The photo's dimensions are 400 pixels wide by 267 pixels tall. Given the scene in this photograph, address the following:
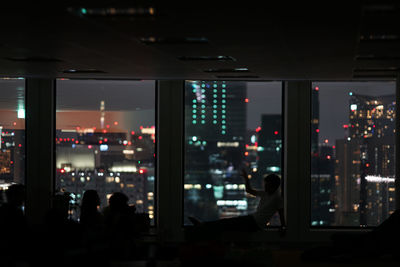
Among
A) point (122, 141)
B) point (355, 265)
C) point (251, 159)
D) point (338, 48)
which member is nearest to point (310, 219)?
point (251, 159)

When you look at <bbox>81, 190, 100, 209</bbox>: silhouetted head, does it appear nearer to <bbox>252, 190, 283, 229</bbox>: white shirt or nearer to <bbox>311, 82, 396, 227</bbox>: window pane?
<bbox>252, 190, 283, 229</bbox>: white shirt

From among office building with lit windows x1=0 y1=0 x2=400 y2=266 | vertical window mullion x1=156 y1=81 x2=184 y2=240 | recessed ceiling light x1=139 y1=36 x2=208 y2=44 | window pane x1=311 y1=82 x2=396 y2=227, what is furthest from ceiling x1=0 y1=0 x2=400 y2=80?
window pane x1=311 y1=82 x2=396 y2=227

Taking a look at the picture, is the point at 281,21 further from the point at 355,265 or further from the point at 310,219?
the point at 310,219

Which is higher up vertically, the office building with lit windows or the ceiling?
the ceiling

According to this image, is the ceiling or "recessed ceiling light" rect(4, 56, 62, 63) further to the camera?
"recessed ceiling light" rect(4, 56, 62, 63)

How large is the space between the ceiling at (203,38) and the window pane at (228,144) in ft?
6.94

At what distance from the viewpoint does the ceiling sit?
477 cm

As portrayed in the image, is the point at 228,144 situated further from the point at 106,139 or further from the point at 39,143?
the point at 39,143

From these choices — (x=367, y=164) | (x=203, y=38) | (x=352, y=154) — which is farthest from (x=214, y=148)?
(x=203, y=38)

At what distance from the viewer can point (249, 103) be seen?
1226 centimetres

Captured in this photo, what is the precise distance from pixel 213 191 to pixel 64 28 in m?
6.99

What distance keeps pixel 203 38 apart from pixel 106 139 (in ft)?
22.0

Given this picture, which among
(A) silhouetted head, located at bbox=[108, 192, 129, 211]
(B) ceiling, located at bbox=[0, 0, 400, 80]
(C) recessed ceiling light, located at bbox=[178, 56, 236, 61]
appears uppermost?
(C) recessed ceiling light, located at bbox=[178, 56, 236, 61]

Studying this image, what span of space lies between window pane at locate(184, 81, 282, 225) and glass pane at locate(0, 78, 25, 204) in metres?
3.21
